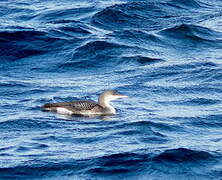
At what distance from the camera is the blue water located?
59.7 feet

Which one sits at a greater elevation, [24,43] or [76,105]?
[76,105]

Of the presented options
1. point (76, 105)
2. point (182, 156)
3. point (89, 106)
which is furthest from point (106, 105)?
point (182, 156)

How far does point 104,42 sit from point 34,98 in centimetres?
553

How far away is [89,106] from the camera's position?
875 inches

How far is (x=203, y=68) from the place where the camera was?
26.2 meters

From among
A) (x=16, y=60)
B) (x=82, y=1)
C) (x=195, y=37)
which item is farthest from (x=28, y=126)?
(x=82, y=1)

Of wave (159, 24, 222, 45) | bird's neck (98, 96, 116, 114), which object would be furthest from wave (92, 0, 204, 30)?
bird's neck (98, 96, 116, 114)

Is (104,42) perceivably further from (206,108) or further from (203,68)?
(206,108)

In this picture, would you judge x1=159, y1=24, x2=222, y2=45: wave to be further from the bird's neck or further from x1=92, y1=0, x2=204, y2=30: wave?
the bird's neck

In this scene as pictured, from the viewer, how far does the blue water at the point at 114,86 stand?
59.7ft

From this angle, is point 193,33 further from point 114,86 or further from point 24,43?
point 114,86

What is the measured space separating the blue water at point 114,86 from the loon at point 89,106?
0.17m

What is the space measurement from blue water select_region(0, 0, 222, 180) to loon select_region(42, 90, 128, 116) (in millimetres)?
175

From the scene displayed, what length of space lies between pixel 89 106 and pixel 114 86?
250cm
